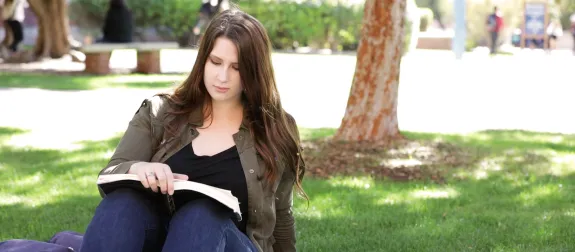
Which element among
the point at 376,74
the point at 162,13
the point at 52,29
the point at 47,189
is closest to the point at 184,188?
the point at 47,189

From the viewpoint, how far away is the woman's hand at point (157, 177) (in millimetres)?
3031

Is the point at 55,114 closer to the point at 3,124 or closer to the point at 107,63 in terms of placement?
the point at 3,124

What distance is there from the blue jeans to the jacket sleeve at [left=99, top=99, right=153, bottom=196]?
0.63 feet

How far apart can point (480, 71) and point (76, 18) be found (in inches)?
547

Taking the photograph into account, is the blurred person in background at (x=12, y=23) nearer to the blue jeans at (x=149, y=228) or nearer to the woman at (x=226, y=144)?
the woman at (x=226, y=144)

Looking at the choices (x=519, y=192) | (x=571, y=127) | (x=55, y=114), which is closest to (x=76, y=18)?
(x=55, y=114)

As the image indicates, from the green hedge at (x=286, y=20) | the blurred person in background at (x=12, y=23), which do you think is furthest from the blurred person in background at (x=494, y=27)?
the blurred person in background at (x=12, y=23)

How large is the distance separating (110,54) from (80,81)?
1829mm

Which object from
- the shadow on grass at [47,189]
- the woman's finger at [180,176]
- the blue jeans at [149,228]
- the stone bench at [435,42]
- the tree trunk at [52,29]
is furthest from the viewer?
the stone bench at [435,42]

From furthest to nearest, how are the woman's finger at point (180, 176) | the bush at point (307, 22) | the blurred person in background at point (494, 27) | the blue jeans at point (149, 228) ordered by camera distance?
the blurred person in background at point (494, 27), the bush at point (307, 22), the woman's finger at point (180, 176), the blue jeans at point (149, 228)

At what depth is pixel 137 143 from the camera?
3350mm

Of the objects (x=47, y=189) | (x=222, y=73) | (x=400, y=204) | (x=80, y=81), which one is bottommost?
(x=80, y=81)

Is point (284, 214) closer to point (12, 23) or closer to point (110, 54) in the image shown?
point (110, 54)

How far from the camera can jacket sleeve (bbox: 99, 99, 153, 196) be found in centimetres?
330
